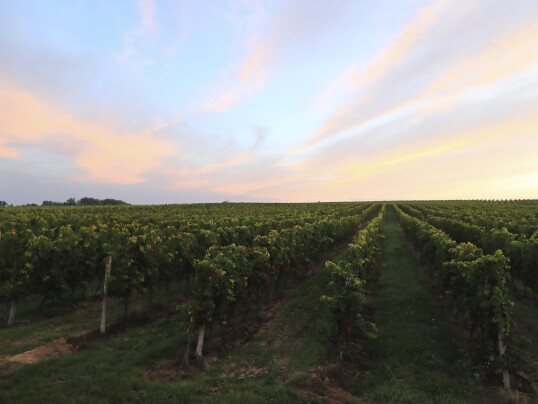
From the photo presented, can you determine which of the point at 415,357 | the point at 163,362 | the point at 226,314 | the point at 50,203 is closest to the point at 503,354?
the point at 415,357

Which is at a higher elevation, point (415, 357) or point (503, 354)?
point (503, 354)

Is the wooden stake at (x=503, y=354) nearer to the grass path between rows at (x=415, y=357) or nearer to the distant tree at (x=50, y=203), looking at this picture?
the grass path between rows at (x=415, y=357)

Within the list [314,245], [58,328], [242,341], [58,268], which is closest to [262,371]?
[242,341]

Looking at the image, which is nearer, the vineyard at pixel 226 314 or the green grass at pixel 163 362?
the green grass at pixel 163 362

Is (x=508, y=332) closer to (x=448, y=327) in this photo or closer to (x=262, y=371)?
(x=448, y=327)

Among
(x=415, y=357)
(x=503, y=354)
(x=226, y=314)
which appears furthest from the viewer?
(x=226, y=314)

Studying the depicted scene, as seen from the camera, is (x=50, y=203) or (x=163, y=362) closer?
(x=163, y=362)

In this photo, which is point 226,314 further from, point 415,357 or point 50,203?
point 50,203

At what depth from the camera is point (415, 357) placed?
36.0ft

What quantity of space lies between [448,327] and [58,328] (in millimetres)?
19774

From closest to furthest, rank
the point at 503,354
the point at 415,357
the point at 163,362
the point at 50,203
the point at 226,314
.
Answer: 1. the point at 503,354
2. the point at 163,362
3. the point at 415,357
4. the point at 226,314
5. the point at 50,203

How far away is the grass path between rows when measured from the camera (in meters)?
8.94

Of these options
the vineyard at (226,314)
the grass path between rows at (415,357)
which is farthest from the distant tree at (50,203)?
the grass path between rows at (415,357)

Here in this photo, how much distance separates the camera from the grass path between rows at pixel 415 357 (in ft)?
29.3
